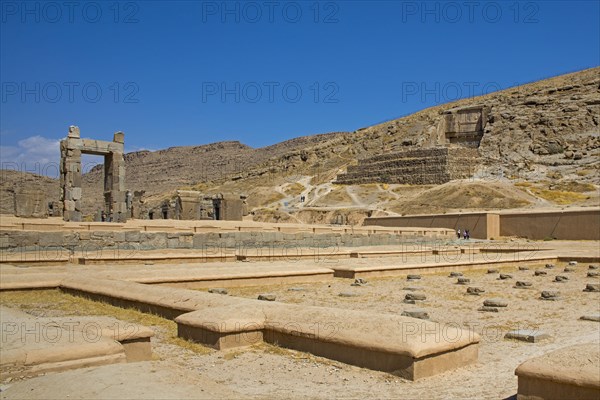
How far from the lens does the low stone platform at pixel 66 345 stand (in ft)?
14.1

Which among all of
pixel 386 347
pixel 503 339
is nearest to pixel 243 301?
pixel 386 347

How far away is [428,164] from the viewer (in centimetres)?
5459

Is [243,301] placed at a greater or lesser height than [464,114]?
lesser

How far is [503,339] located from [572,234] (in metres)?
21.8

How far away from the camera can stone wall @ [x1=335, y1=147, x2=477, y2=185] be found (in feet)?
174

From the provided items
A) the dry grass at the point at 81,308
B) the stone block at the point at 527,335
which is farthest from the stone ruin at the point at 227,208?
the stone block at the point at 527,335

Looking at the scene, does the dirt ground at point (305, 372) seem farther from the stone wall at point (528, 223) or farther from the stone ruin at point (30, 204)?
the stone wall at point (528, 223)

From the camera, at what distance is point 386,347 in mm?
4637

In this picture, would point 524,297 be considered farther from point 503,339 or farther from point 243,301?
point 243,301

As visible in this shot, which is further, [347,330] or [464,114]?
[464,114]

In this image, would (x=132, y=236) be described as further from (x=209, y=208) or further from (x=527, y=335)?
(x=527, y=335)

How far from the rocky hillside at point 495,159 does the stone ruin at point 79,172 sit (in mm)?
19474

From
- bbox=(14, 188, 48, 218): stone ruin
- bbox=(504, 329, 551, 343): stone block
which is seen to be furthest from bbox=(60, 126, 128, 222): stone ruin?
bbox=(504, 329, 551, 343): stone block

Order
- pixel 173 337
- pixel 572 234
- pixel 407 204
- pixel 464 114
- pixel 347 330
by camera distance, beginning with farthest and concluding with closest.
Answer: pixel 464 114 → pixel 407 204 → pixel 572 234 → pixel 173 337 → pixel 347 330
